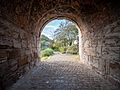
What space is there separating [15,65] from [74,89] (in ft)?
5.72

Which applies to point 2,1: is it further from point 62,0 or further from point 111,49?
point 62,0

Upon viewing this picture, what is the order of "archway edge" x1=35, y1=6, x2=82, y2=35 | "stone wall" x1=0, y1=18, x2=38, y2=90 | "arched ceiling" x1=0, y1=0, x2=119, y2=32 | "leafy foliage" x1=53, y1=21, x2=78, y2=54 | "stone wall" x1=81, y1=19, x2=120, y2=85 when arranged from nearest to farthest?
"stone wall" x1=0, y1=18, x2=38, y2=90
"stone wall" x1=81, y1=19, x2=120, y2=85
"arched ceiling" x1=0, y1=0, x2=119, y2=32
"archway edge" x1=35, y1=6, x2=82, y2=35
"leafy foliage" x1=53, y1=21, x2=78, y2=54

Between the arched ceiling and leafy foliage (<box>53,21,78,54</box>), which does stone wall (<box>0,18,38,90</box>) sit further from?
leafy foliage (<box>53,21,78,54</box>)

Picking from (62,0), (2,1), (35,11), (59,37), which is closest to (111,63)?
(2,1)

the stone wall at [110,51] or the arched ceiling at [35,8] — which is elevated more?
the arched ceiling at [35,8]

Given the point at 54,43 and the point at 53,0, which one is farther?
the point at 54,43

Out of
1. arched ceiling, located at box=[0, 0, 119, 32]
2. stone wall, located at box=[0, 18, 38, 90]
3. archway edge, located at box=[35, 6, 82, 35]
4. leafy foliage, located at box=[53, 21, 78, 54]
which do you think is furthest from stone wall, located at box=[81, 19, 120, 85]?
leafy foliage, located at box=[53, 21, 78, 54]

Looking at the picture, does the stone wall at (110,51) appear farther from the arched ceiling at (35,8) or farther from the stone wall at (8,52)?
the stone wall at (8,52)

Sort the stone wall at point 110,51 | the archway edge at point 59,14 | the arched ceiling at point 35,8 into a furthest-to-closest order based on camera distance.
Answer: the archway edge at point 59,14 → the arched ceiling at point 35,8 → the stone wall at point 110,51

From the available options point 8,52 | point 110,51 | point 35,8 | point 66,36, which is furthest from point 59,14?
point 66,36

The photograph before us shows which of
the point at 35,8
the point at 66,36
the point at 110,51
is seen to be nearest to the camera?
the point at 110,51

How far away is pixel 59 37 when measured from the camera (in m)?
25.4

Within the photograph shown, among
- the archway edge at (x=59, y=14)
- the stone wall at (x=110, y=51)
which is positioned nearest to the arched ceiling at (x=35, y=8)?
the archway edge at (x=59, y=14)

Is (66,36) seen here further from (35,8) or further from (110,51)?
(110,51)
